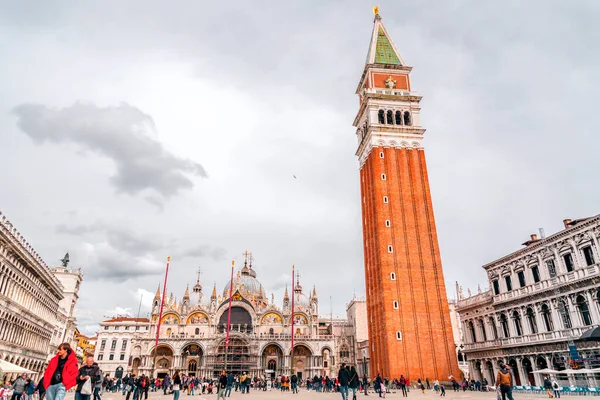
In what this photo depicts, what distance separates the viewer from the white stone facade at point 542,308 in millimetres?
27625

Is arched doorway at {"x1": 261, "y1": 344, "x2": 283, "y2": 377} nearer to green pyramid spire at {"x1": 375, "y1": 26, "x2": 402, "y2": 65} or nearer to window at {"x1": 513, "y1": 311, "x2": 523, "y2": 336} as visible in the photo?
window at {"x1": 513, "y1": 311, "x2": 523, "y2": 336}

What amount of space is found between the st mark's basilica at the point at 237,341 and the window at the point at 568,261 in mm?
33554

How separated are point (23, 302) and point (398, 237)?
3530cm

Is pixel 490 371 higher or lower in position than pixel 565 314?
lower

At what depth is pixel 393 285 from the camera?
4200 cm

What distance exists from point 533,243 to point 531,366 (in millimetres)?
9779

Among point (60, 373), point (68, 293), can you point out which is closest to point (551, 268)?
point (60, 373)

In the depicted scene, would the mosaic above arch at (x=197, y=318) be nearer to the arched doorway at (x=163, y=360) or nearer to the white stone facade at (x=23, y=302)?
the arched doorway at (x=163, y=360)

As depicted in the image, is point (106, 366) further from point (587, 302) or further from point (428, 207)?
point (587, 302)

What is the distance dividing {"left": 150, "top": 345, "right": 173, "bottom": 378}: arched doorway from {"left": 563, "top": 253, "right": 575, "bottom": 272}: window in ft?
164

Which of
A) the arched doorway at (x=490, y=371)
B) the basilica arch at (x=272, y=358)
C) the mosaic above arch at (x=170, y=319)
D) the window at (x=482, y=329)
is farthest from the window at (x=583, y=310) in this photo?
the mosaic above arch at (x=170, y=319)

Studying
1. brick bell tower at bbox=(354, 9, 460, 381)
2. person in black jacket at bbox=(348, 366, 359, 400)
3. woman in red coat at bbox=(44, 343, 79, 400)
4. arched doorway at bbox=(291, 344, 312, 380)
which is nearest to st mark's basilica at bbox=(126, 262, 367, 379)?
arched doorway at bbox=(291, 344, 312, 380)

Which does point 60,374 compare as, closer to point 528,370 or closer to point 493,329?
point 528,370

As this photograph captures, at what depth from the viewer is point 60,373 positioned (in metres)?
7.84
